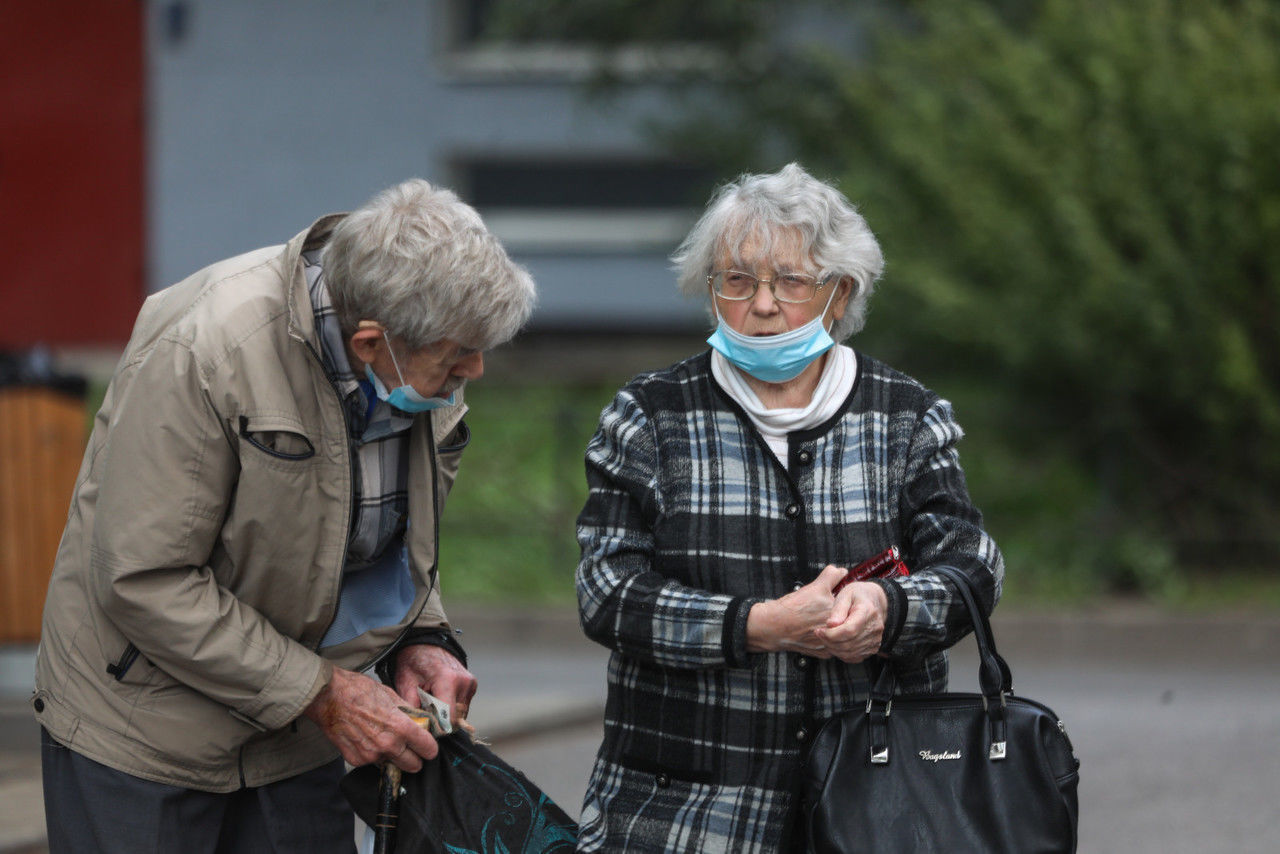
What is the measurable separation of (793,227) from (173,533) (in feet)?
3.68

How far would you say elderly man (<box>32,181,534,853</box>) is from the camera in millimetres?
2619

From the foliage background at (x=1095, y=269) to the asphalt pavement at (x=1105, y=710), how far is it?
568mm

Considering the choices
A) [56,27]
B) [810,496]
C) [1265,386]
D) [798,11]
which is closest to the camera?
[810,496]

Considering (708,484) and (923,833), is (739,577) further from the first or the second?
(923,833)

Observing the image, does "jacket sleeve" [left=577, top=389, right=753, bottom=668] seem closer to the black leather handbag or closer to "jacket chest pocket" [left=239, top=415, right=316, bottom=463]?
the black leather handbag

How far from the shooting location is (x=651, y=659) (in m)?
2.71

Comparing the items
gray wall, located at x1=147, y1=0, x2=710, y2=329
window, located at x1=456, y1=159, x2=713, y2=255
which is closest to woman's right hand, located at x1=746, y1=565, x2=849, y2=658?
gray wall, located at x1=147, y1=0, x2=710, y2=329

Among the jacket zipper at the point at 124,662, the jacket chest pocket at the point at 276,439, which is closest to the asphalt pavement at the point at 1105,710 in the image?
the jacket zipper at the point at 124,662

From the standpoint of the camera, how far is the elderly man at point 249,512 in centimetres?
262

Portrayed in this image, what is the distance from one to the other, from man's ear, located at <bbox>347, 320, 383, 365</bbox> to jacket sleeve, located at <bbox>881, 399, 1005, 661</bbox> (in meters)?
0.91

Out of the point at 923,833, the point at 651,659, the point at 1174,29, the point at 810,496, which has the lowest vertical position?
the point at 923,833

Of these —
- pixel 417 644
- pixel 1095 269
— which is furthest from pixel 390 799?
pixel 1095 269

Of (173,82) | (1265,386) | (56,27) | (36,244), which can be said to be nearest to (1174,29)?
(1265,386)

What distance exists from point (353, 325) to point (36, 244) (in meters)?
12.0
